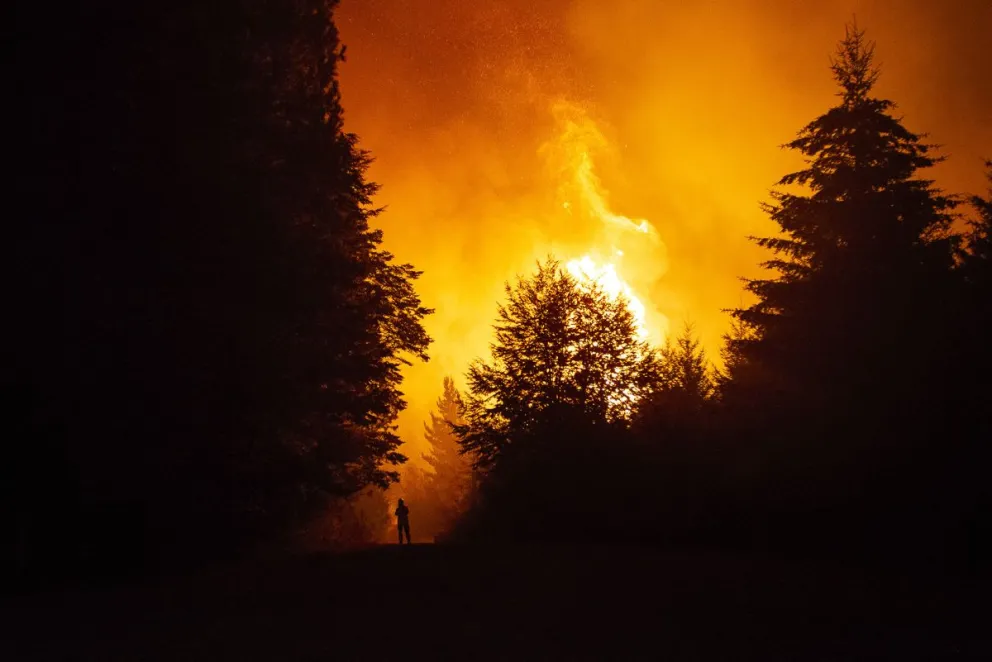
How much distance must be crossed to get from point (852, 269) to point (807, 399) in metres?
3.91

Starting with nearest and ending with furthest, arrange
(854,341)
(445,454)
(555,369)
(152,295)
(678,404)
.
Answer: (152,295)
(854,341)
(678,404)
(555,369)
(445,454)

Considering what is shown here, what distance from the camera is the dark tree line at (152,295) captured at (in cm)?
1314

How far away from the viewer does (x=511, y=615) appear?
958cm

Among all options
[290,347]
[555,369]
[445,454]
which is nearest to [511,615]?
[290,347]

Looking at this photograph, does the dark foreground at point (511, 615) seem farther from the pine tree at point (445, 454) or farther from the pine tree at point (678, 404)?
the pine tree at point (445, 454)

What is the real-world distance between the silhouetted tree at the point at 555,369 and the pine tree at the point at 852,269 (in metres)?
4.96

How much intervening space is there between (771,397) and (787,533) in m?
3.84

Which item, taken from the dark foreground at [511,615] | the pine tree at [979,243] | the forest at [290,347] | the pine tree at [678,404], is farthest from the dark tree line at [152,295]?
the pine tree at [979,243]

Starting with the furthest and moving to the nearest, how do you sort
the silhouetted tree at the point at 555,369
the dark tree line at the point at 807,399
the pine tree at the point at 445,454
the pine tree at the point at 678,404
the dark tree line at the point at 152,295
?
1. the pine tree at the point at 445,454
2. the silhouetted tree at the point at 555,369
3. the pine tree at the point at 678,404
4. the dark tree line at the point at 807,399
5. the dark tree line at the point at 152,295

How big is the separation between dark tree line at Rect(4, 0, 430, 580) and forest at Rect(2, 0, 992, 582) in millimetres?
48

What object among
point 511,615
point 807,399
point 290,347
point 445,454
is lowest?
point 511,615

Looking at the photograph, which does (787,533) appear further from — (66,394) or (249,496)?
(66,394)

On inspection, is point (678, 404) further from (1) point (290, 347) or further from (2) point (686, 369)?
(1) point (290, 347)

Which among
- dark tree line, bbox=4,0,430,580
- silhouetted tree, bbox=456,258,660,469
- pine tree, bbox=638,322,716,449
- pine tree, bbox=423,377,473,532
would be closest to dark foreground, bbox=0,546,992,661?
dark tree line, bbox=4,0,430,580
